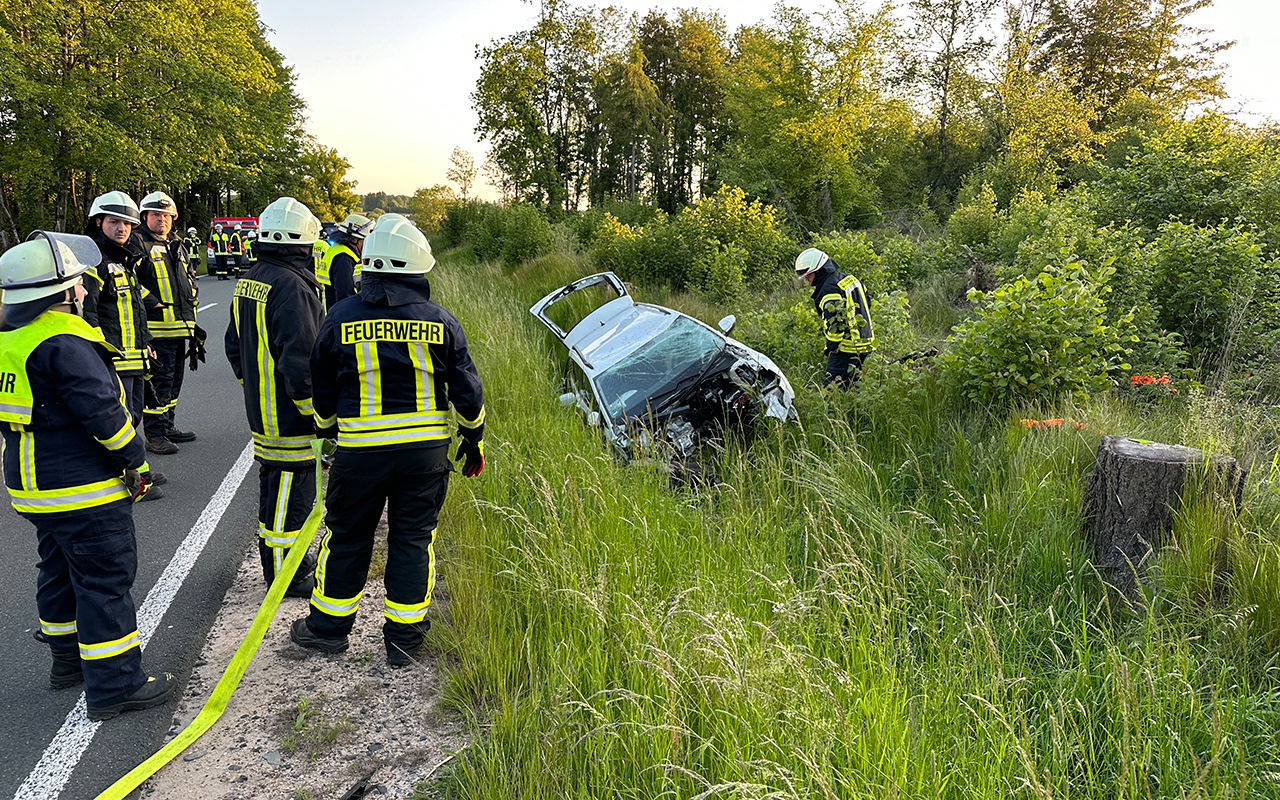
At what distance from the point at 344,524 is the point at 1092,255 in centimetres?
750

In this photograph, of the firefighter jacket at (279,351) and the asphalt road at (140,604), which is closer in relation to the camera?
the asphalt road at (140,604)

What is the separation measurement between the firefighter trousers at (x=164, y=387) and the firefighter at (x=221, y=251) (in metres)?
21.8

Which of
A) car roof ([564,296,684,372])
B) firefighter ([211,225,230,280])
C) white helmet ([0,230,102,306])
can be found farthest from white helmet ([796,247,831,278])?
firefighter ([211,225,230,280])

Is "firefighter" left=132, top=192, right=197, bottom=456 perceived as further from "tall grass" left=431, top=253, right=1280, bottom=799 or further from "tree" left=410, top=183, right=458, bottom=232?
"tree" left=410, top=183, right=458, bottom=232

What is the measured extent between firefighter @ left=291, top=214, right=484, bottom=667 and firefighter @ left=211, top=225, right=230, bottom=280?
2649cm

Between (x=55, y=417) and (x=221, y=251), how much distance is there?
88.1ft

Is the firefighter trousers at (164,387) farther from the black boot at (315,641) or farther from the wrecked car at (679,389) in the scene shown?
the black boot at (315,641)

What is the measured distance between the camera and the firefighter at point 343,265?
6.17 meters

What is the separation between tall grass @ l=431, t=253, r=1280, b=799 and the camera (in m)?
2.15

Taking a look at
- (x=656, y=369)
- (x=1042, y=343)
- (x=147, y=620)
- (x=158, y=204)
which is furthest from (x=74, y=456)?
(x=1042, y=343)

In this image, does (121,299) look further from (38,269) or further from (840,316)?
(840,316)

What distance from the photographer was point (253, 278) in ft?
13.0

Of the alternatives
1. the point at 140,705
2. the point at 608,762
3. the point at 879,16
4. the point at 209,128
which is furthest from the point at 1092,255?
the point at 209,128

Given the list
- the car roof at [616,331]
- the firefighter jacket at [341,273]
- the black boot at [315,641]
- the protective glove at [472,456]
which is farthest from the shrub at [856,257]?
the black boot at [315,641]
